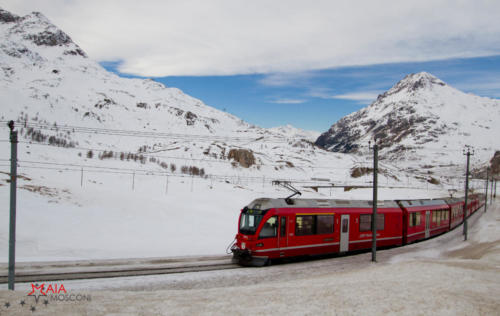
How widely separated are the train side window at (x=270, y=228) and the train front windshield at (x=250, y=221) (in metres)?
0.43

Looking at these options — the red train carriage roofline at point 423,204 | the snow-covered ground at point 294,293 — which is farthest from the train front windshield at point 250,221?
the red train carriage roofline at point 423,204

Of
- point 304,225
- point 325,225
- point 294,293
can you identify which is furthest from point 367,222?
point 294,293

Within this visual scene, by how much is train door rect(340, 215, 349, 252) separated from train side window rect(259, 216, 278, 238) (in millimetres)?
5909

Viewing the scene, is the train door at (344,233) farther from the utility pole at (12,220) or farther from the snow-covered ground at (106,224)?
the utility pole at (12,220)

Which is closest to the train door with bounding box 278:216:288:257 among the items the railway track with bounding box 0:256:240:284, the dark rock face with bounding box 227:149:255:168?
the railway track with bounding box 0:256:240:284

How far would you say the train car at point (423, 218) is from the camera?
93.4ft

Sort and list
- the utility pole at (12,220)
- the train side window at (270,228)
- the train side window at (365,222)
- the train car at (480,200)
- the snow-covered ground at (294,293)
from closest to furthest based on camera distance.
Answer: the snow-covered ground at (294,293), the utility pole at (12,220), the train side window at (270,228), the train side window at (365,222), the train car at (480,200)

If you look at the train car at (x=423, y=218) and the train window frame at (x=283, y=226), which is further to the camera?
the train car at (x=423, y=218)

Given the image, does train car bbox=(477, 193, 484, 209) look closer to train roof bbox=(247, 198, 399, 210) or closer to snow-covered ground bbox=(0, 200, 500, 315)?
train roof bbox=(247, 198, 399, 210)

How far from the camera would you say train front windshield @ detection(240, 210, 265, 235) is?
61.8ft

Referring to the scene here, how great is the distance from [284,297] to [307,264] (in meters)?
9.39

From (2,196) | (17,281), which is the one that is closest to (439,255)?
(17,281)

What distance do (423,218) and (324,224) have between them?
14.9 m

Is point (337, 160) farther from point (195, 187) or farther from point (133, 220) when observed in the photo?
point (133, 220)
